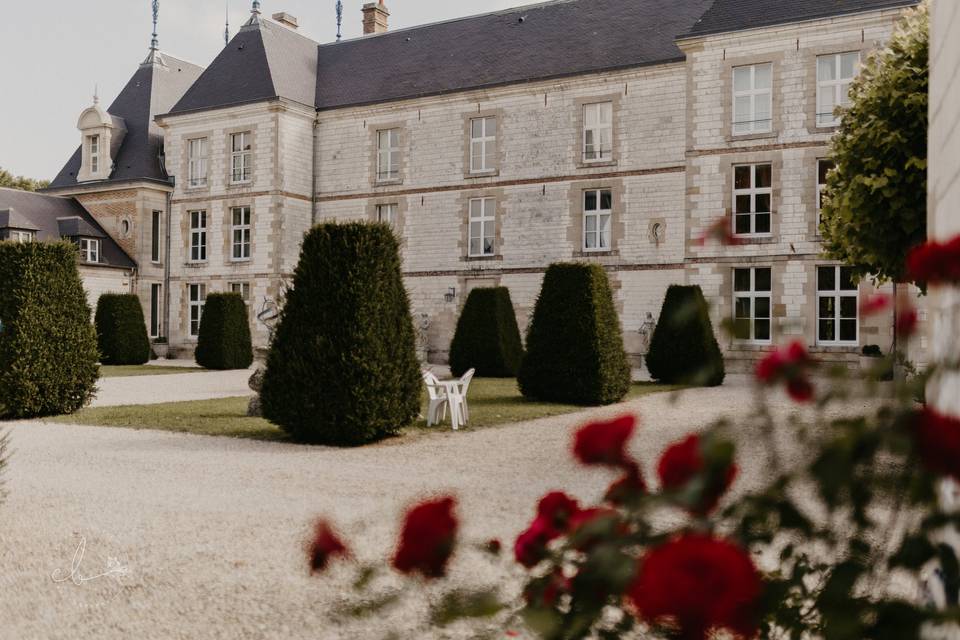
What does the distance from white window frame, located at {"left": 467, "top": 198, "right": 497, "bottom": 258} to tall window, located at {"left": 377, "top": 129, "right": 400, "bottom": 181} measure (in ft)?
8.67

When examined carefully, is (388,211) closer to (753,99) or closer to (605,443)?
(753,99)

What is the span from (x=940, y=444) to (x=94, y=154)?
29.9 meters

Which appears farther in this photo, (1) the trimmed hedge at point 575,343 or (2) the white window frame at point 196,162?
(2) the white window frame at point 196,162

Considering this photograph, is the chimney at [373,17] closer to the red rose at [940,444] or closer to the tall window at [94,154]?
the tall window at [94,154]

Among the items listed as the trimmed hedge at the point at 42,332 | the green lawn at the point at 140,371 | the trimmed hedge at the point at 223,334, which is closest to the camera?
the trimmed hedge at the point at 42,332

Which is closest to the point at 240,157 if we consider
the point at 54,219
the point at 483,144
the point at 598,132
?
the point at 54,219

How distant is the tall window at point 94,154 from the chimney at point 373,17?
935cm

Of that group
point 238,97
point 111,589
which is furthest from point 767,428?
point 238,97

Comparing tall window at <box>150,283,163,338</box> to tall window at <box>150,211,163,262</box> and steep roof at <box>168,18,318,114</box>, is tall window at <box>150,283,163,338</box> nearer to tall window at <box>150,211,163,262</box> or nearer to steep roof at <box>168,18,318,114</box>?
tall window at <box>150,211,163,262</box>

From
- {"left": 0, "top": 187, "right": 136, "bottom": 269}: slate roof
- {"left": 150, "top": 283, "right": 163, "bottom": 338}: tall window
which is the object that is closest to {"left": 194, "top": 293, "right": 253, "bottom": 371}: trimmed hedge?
{"left": 0, "top": 187, "right": 136, "bottom": 269}: slate roof

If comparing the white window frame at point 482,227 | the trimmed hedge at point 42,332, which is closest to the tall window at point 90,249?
the white window frame at point 482,227

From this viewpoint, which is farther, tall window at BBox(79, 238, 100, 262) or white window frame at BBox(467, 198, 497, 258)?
tall window at BBox(79, 238, 100, 262)

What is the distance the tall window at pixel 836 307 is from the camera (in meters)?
17.0

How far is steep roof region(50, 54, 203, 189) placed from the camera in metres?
26.6
